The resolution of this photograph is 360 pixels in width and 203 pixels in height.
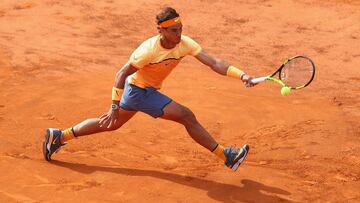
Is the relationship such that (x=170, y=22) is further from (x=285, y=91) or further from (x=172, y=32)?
(x=285, y=91)

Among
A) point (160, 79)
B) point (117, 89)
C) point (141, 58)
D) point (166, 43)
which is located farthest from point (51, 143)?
point (166, 43)

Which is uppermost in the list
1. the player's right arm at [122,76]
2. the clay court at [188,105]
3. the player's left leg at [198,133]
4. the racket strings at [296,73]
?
the racket strings at [296,73]

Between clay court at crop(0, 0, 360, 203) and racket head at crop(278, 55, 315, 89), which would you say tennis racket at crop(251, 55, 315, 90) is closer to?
racket head at crop(278, 55, 315, 89)

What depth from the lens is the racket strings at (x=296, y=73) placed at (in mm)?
6707

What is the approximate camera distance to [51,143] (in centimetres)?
725

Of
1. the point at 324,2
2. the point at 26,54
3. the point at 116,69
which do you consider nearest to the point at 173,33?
the point at 116,69

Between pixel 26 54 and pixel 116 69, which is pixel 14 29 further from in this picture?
pixel 116 69

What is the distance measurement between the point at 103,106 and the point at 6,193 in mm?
2852

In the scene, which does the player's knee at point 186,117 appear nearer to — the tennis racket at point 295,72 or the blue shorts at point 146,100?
the blue shorts at point 146,100

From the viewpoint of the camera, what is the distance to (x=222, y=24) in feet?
42.7

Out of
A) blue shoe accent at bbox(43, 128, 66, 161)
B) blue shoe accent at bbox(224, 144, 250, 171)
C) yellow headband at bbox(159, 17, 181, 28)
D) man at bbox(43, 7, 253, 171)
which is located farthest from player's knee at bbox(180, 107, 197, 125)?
blue shoe accent at bbox(43, 128, 66, 161)

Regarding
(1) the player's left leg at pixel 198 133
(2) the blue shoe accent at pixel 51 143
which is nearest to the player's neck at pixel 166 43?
(1) the player's left leg at pixel 198 133

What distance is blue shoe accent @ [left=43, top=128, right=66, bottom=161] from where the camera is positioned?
7.25m

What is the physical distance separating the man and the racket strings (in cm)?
51
